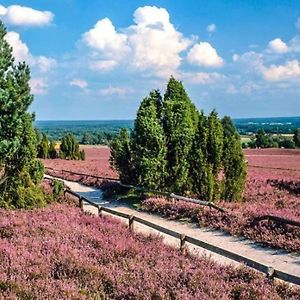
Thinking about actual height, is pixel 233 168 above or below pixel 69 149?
above

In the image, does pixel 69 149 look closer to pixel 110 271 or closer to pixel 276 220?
pixel 276 220

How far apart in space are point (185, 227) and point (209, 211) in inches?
46.1

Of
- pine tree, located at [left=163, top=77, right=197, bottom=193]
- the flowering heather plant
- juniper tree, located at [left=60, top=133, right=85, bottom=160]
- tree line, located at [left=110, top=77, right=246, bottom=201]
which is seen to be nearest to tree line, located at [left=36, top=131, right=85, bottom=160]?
juniper tree, located at [left=60, top=133, right=85, bottom=160]

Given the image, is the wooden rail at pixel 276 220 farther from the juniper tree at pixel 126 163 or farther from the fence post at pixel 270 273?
the juniper tree at pixel 126 163

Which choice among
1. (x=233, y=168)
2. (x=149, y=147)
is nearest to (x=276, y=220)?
(x=233, y=168)

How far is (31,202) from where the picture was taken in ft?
57.5

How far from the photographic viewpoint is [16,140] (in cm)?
1658

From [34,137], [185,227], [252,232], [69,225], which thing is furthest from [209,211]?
[34,137]

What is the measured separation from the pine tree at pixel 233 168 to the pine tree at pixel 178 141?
5.60ft

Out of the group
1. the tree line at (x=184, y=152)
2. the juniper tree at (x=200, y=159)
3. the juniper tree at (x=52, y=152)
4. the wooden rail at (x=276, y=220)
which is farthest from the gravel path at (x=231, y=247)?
the juniper tree at (x=52, y=152)

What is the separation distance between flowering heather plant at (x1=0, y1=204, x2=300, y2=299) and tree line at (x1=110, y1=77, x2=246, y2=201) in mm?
10145

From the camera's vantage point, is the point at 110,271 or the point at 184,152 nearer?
the point at 110,271

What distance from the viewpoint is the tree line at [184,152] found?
70.2 ft

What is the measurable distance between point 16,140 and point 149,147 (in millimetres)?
6984
